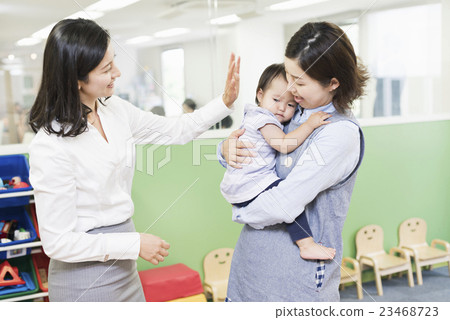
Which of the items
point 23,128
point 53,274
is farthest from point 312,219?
point 23,128

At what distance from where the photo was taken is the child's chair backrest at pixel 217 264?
6.88 feet

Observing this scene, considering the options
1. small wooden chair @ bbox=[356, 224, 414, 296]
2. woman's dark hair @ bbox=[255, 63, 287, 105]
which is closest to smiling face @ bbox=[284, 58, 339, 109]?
woman's dark hair @ bbox=[255, 63, 287, 105]

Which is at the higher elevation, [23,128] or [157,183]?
[23,128]

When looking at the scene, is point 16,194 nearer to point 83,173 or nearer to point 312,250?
point 83,173

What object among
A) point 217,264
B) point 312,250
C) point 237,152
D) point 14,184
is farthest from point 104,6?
point 312,250

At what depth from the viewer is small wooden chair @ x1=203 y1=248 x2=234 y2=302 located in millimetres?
2061

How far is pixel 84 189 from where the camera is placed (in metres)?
0.97

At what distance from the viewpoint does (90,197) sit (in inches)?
38.7

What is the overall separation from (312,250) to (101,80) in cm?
51

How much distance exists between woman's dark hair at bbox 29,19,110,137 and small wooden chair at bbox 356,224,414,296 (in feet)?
5.69

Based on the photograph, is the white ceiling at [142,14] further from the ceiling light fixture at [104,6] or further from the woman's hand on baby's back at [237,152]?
the woman's hand on baby's back at [237,152]

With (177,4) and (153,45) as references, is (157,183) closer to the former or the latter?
(153,45)

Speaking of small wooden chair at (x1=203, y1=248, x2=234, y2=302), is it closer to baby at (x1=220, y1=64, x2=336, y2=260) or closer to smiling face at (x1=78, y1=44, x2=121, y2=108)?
baby at (x1=220, y1=64, x2=336, y2=260)
